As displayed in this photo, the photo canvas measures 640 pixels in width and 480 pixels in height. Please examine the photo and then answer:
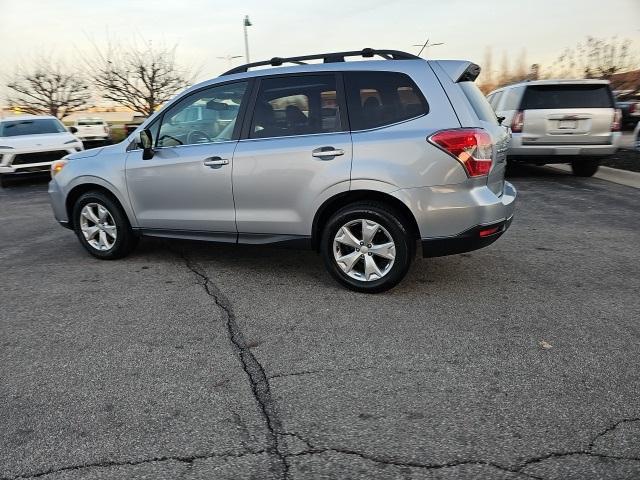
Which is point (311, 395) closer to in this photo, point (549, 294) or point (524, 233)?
point (549, 294)

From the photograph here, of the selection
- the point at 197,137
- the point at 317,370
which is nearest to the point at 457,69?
the point at 197,137

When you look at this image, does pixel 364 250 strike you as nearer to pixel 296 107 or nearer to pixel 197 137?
pixel 296 107

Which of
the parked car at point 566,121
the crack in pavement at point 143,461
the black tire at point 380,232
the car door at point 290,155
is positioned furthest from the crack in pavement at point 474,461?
the parked car at point 566,121

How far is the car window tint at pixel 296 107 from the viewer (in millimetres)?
4512

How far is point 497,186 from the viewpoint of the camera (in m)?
4.45

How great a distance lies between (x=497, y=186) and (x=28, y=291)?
13.3ft

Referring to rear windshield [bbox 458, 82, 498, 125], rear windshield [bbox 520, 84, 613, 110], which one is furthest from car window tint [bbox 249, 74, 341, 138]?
rear windshield [bbox 520, 84, 613, 110]

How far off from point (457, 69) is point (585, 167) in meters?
7.87

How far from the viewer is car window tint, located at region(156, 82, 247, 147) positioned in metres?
4.85

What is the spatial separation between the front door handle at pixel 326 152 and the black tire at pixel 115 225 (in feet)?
7.35

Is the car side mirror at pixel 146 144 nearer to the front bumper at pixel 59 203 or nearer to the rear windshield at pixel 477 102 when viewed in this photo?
the front bumper at pixel 59 203

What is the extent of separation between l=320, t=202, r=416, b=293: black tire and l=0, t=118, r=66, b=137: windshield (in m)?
11.0

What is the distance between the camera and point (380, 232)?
441 cm

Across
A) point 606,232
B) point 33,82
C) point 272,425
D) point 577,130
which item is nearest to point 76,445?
point 272,425
